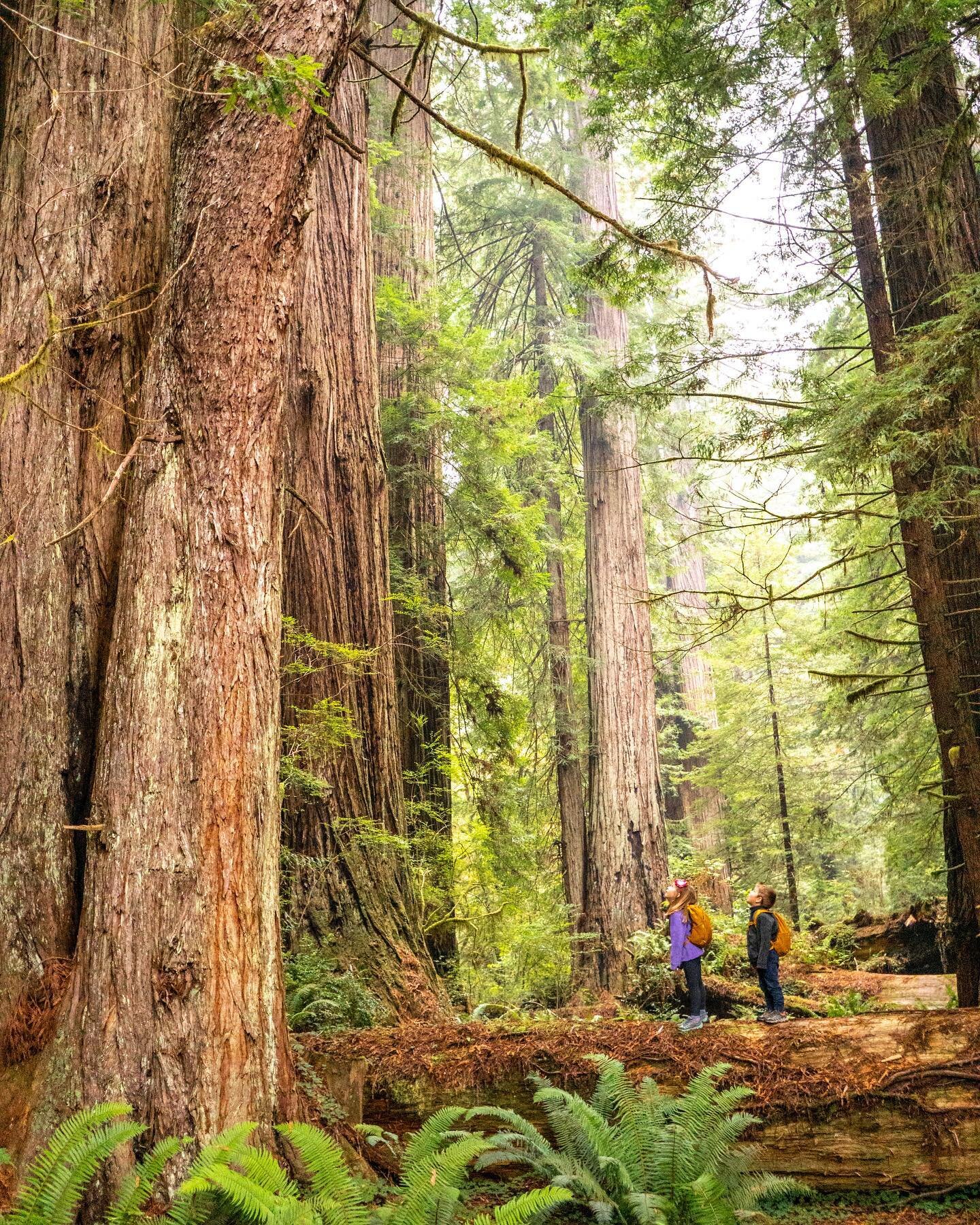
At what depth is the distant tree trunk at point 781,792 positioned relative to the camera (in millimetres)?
13523

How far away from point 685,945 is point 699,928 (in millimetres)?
229

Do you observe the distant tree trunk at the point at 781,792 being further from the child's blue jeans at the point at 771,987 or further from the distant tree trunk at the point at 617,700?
the child's blue jeans at the point at 771,987

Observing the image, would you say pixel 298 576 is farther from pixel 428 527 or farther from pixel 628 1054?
pixel 628 1054

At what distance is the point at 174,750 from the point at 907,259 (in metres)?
6.40

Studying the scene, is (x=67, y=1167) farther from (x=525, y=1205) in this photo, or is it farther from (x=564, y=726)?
(x=564, y=726)

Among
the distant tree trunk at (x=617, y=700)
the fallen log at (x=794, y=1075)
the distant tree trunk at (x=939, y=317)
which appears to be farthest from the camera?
the distant tree trunk at (x=617, y=700)

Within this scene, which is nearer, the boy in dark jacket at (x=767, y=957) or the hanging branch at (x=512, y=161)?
the hanging branch at (x=512, y=161)

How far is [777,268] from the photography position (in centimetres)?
750

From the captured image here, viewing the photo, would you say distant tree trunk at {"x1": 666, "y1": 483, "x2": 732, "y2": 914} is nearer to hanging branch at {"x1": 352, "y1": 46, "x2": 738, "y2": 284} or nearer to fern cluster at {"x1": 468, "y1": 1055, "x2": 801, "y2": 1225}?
hanging branch at {"x1": 352, "y1": 46, "x2": 738, "y2": 284}

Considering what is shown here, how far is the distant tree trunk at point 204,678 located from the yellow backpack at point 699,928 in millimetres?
3503

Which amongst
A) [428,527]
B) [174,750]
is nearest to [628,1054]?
[174,750]

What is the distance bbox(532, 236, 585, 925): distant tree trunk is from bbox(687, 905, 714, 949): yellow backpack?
5.35 m

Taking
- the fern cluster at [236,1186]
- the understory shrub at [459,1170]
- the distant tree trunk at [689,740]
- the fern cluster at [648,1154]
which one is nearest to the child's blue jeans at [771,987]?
the understory shrub at [459,1170]

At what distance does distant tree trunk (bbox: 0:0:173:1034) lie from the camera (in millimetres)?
3430
